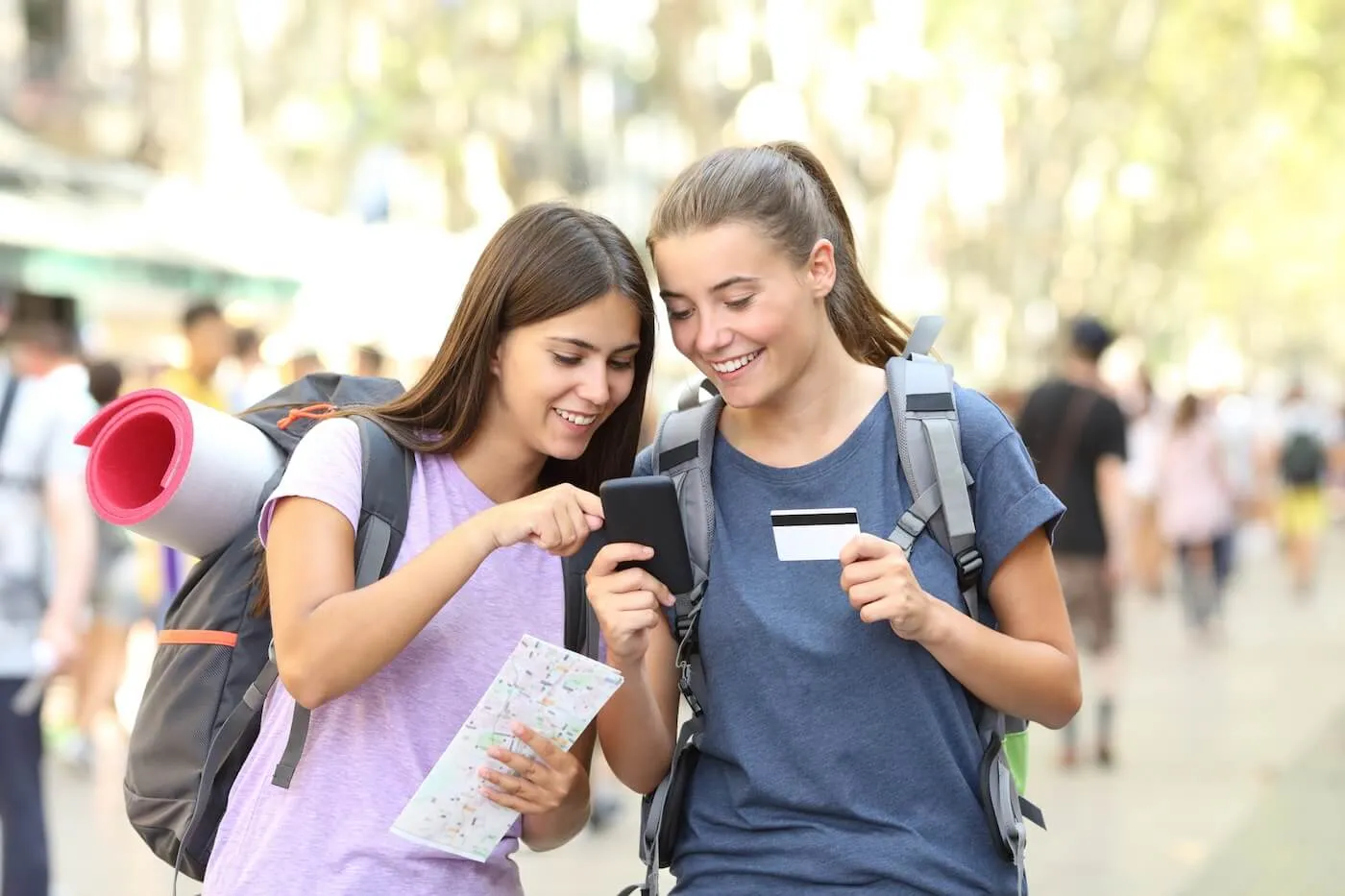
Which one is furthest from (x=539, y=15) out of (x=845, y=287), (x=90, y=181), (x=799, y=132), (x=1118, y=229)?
(x=845, y=287)

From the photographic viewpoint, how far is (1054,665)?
283 cm

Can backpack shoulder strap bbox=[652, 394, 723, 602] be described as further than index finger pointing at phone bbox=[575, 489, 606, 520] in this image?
Yes

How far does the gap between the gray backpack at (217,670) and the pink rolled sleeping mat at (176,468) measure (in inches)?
1.6

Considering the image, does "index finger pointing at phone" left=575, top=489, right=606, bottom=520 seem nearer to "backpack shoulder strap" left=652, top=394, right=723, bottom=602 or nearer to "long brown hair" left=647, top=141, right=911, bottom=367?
"backpack shoulder strap" left=652, top=394, right=723, bottom=602

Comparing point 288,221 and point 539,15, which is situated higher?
point 539,15

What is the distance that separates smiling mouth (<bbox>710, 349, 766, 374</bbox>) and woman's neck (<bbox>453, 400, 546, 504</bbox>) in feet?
1.14

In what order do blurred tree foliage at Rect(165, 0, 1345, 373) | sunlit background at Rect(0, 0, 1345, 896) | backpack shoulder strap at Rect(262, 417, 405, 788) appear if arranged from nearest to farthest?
1. backpack shoulder strap at Rect(262, 417, 405, 788)
2. sunlit background at Rect(0, 0, 1345, 896)
3. blurred tree foliage at Rect(165, 0, 1345, 373)

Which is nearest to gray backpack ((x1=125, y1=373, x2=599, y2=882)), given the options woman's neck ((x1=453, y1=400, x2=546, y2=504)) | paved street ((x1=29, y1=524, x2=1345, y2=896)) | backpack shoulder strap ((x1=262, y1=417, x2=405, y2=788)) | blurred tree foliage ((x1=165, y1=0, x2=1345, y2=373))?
backpack shoulder strap ((x1=262, y1=417, x2=405, y2=788))

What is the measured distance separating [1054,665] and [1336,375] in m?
95.6

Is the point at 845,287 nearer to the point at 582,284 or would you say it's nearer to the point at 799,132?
the point at 582,284

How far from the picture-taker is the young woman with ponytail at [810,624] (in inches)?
108

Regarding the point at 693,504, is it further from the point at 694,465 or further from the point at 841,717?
the point at 841,717

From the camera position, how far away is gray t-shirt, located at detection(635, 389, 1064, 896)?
2.74m

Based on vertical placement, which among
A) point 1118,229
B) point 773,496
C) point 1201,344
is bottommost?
point 1201,344
